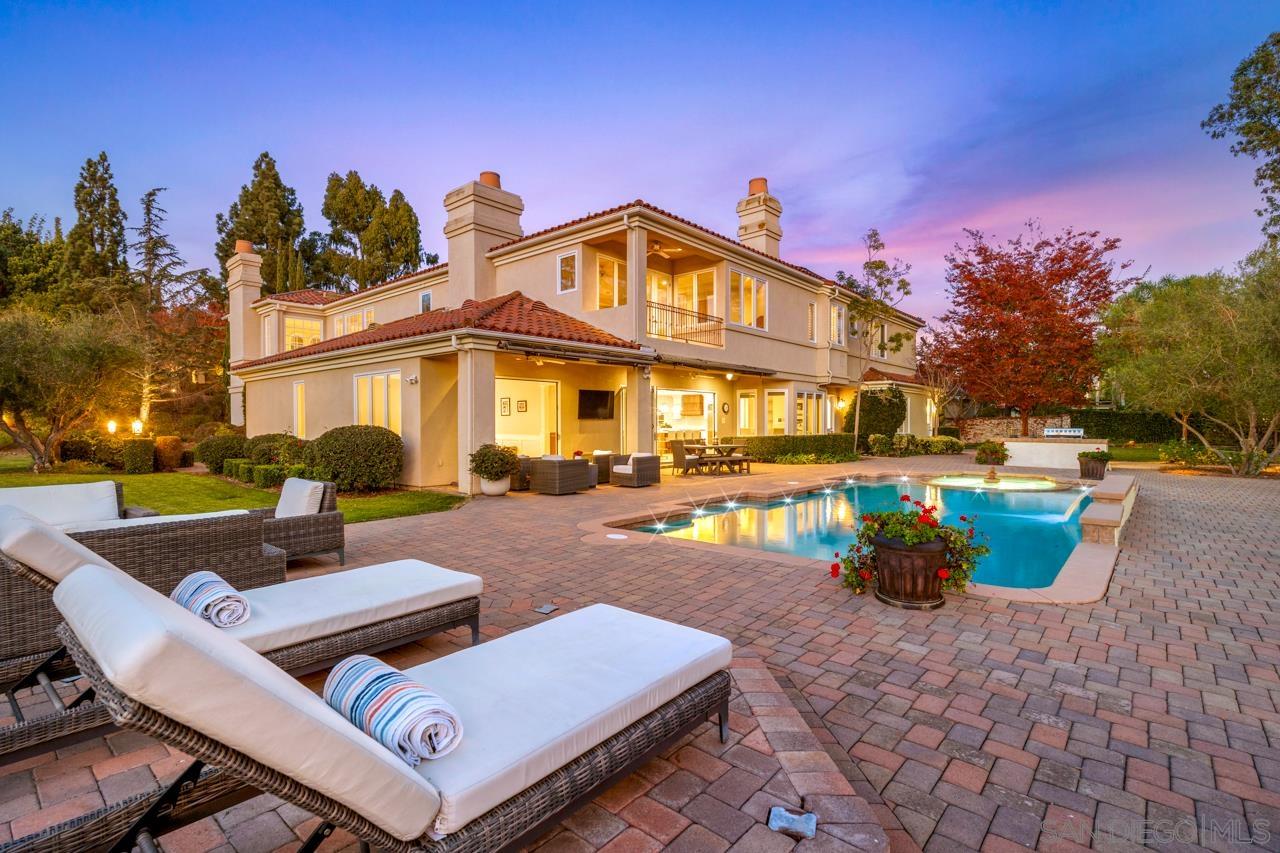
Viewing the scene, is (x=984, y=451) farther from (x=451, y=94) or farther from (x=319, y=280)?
(x=319, y=280)

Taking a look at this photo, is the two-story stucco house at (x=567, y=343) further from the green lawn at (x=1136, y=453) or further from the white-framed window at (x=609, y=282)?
the green lawn at (x=1136, y=453)

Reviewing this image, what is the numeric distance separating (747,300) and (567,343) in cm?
749

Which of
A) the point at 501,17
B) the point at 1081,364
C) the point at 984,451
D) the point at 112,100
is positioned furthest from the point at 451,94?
the point at 1081,364

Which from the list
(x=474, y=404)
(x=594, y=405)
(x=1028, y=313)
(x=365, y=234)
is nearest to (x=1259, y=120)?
(x=1028, y=313)

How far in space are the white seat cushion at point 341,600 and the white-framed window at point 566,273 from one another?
1224 centimetres

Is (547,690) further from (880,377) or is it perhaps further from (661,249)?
(880,377)

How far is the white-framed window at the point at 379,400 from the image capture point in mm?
13117

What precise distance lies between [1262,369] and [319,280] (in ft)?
134

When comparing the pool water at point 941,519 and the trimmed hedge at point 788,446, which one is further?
the trimmed hedge at point 788,446

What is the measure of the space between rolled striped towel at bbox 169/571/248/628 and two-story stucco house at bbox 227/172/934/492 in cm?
852

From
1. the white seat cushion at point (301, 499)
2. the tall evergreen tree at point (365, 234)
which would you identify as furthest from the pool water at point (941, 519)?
the tall evergreen tree at point (365, 234)

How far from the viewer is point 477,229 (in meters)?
16.5

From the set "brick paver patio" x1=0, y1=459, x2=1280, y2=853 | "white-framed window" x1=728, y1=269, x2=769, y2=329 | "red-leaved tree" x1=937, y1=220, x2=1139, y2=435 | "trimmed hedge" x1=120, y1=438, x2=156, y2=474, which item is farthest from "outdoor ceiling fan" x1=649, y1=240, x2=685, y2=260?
"trimmed hedge" x1=120, y1=438, x2=156, y2=474

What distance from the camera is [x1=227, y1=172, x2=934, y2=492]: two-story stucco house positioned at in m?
12.6
